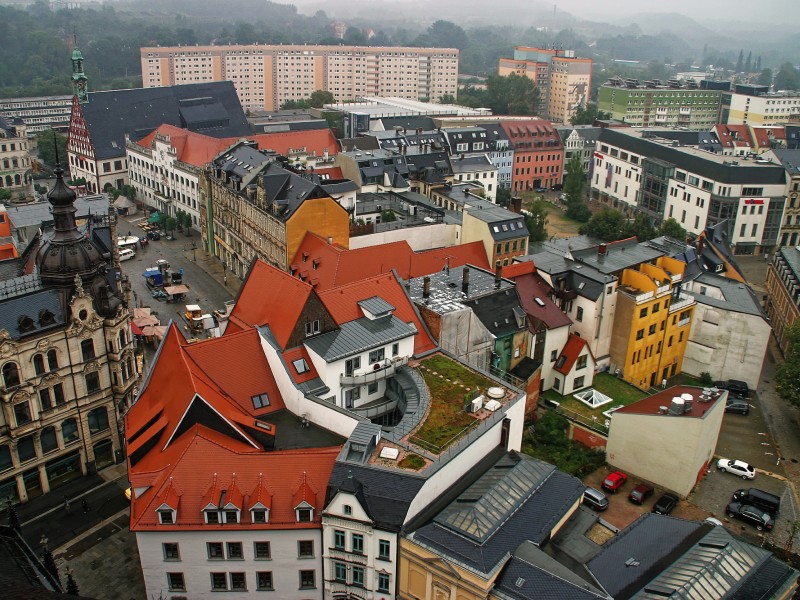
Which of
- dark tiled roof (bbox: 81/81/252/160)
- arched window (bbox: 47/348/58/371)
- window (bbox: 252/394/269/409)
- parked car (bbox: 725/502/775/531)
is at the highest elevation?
dark tiled roof (bbox: 81/81/252/160)

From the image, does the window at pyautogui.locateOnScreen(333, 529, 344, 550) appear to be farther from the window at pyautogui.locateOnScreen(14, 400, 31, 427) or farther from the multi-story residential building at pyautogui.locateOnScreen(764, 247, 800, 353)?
the multi-story residential building at pyautogui.locateOnScreen(764, 247, 800, 353)

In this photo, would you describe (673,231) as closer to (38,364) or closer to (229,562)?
(229,562)

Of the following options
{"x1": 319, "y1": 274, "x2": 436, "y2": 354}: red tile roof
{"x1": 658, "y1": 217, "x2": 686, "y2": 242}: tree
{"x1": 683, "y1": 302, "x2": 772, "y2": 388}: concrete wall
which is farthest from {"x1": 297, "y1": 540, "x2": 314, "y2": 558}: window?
{"x1": 658, "y1": 217, "x2": 686, "y2": 242}: tree

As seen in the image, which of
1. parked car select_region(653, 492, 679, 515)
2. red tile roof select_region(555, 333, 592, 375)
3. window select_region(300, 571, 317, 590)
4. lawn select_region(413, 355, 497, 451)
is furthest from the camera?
red tile roof select_region(555, 333, 592, 375)

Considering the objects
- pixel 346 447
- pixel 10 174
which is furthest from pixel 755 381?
pixel 10 174

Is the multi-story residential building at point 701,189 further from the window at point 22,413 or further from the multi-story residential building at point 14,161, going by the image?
the multi-story residential building at point 14,161

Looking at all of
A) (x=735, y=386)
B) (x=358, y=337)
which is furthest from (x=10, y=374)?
(x=735, y=386)
